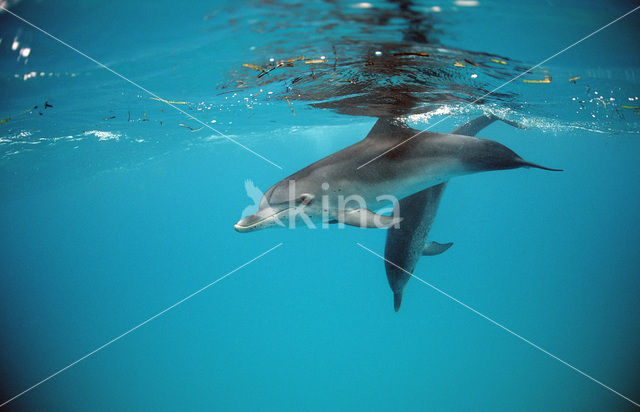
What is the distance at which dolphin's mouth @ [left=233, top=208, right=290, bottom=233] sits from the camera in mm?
3219

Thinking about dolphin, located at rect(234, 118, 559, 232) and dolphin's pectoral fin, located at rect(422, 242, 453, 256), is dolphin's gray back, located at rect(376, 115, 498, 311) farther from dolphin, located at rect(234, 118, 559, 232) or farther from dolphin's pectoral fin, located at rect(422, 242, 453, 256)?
dolphin, located at rect(234, 118, 559, 232)

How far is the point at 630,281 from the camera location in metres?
26.1

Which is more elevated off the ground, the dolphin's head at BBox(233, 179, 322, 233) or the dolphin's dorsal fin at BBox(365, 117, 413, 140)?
the dolphin's dorsal fin at BBox(365, 117, 413, 140)

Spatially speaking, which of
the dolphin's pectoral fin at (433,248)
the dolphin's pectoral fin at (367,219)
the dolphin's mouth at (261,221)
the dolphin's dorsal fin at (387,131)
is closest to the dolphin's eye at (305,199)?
the dolphin's mouth at (261,221)

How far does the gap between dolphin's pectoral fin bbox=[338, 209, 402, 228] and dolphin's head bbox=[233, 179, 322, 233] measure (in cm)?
42

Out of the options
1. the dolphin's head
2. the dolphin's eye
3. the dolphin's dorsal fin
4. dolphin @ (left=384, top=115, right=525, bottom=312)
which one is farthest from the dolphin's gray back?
the dolphin's eye

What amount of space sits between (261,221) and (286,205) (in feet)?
1.17

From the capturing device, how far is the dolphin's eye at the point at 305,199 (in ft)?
11.6

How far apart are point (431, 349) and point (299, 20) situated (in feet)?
65.4

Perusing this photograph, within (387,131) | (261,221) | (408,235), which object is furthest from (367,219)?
(408,235)

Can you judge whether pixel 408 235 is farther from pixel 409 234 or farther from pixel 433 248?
pixel 433 248

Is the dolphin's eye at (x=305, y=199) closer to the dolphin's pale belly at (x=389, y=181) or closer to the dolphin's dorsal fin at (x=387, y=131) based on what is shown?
the dolphin's pale belly at (x=389, y=181)

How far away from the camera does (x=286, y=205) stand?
11.4 ft

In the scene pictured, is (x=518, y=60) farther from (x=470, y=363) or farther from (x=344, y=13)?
(x=470, y=363)
